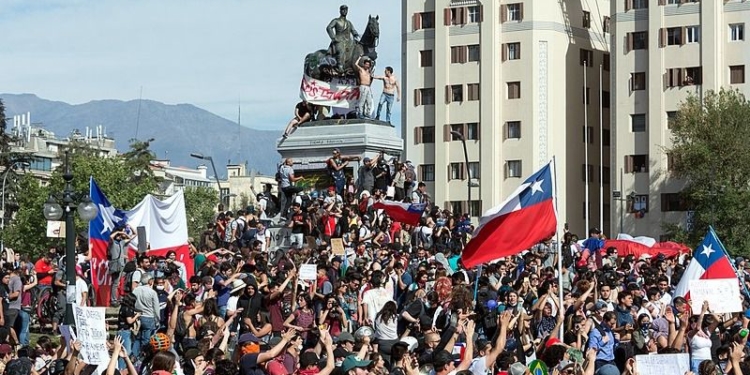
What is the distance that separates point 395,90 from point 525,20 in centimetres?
3672

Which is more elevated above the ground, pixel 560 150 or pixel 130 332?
pixel 560 150

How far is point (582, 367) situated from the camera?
Answer: 16547 mm

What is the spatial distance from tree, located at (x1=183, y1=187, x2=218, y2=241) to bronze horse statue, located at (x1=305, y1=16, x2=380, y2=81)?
233ft

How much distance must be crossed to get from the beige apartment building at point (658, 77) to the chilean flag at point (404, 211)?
4065cm

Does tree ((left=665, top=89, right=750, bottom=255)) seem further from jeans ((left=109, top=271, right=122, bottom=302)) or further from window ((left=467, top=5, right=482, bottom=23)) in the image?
jeans ((left=109, top=271, right=122, bottom=302))

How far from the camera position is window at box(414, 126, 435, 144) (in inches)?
3349

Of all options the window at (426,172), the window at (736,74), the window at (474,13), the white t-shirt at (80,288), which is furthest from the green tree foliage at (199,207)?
the white t-shirt at (80,288)

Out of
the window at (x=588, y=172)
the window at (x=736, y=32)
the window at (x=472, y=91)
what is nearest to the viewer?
the window at (x=736, y=32)

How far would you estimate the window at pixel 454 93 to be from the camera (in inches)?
3292

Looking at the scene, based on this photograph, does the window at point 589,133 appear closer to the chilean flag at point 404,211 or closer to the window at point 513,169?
the window at point 513,169

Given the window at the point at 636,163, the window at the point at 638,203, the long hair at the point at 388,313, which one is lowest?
the long hair at the point at 388,313

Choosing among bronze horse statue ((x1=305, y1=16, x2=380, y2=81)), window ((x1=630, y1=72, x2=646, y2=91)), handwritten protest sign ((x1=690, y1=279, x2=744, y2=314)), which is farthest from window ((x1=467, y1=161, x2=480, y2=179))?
handwritten protest sign ((x1=690, y1=279, x2=744, y2=314))

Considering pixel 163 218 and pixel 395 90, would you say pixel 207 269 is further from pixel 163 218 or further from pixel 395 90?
pixel 395 90

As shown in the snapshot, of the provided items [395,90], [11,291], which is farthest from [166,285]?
[395,90]
